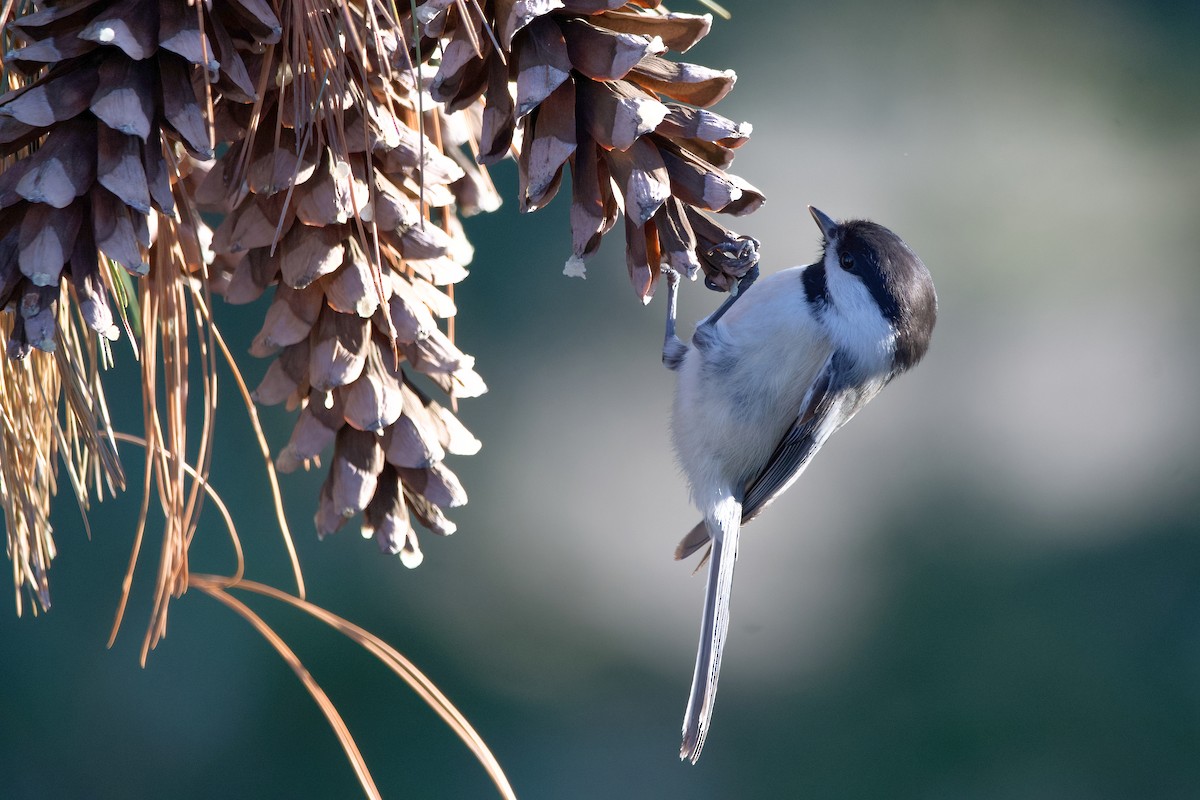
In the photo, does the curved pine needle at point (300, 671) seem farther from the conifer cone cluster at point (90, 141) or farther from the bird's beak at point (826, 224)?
the bird's beak at point (826, 224)

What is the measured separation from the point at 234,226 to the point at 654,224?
0.43ft

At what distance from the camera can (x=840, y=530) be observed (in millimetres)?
1370

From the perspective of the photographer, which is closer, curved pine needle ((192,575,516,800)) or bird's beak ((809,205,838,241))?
curved pine needle ((192,575,516,800))

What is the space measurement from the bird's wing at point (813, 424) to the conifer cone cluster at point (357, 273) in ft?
1.27

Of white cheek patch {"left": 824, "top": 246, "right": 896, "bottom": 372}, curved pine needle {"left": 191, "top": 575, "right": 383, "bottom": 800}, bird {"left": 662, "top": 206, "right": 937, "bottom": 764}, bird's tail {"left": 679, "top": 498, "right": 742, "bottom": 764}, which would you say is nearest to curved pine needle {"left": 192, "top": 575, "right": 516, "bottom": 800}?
curved pine needle {"left": 191, "top": 575, "right": 383, "bottom": 800}

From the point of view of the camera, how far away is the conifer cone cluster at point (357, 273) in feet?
1.04

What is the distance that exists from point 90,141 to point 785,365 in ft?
1.74

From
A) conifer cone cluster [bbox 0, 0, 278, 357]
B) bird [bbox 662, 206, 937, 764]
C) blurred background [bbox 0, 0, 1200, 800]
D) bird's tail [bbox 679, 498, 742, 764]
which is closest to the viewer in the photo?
conifer cone cluster [bbox 0, 0, 278, 357]

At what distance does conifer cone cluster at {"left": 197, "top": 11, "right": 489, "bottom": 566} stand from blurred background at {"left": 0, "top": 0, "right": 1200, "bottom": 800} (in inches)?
32.1

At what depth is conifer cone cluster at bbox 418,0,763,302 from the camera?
296 millimetres

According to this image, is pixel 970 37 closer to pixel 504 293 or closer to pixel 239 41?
pixel 504 293

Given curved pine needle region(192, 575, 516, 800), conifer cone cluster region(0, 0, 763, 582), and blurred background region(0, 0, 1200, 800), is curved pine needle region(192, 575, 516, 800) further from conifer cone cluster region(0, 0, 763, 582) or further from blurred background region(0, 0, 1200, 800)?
blurred background region(0, 0, 1200, 800)

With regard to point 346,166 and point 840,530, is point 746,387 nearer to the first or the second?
point 346,166

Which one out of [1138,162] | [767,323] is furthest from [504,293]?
[1138,162]
